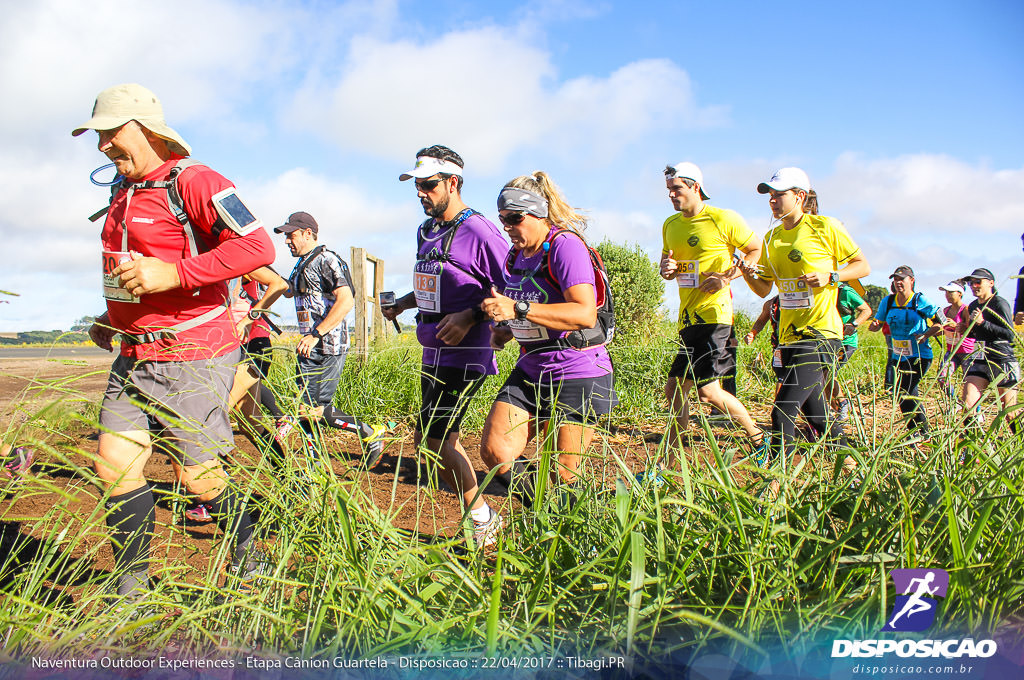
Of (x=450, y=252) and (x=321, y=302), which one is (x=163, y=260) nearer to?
(x=450, y=252)

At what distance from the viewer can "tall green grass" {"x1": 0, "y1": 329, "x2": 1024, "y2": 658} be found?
1.42m

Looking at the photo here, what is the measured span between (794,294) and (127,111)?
364 centimetres

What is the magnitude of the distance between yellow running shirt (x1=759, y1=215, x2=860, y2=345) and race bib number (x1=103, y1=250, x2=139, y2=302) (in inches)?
139

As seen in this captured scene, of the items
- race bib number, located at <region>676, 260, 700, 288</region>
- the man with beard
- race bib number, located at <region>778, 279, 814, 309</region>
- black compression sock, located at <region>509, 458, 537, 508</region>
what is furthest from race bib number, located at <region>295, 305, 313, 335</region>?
black compression sock, located at <region>509, 458, 537, 508</region>

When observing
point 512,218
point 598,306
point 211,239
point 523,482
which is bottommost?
point 523,482

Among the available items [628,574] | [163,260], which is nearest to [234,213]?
[163,260]

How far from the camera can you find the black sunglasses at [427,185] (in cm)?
342

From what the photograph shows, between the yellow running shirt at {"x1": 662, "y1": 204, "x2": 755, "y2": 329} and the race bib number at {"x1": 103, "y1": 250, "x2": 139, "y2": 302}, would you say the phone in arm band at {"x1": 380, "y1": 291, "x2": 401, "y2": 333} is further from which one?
the yellow running shirt at {"x1": 662, "y1": 204, "x2": 755, "y2": 329}

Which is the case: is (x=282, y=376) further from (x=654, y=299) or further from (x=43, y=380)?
(x=654, y=299)

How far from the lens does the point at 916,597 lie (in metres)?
1.45

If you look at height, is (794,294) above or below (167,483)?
above

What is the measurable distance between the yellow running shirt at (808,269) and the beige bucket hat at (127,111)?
341cm

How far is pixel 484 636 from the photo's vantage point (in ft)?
4.62

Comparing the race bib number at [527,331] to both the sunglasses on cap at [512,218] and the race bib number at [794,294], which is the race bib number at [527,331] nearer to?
the sunglasses on cap at [512,218]
